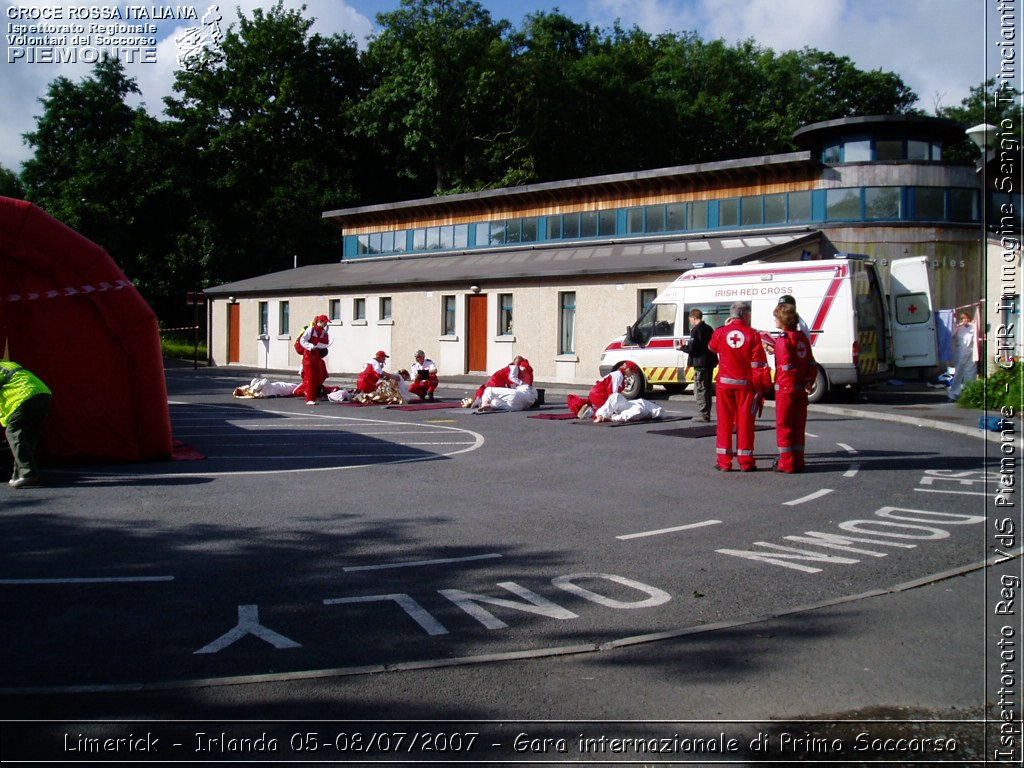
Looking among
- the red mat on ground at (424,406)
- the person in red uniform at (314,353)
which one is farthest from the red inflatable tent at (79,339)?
the person in red uniform at (314,353)

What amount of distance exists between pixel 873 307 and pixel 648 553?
15562mm

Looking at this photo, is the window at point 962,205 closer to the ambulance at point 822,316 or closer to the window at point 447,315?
the ambulance at point 822,316

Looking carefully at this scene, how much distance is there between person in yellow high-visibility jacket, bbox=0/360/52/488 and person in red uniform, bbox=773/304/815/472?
8.09 m

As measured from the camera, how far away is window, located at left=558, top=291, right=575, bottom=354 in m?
30.7

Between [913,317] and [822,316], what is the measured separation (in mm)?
3461

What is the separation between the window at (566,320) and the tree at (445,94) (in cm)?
2088

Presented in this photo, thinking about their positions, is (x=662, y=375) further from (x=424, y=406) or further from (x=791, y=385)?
(x=791, y=385)

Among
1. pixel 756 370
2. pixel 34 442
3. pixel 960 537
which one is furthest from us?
pixel 756 370

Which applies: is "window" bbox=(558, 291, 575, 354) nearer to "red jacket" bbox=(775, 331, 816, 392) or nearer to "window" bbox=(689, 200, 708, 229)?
"window" bbox=(689, 200, 708, 229)

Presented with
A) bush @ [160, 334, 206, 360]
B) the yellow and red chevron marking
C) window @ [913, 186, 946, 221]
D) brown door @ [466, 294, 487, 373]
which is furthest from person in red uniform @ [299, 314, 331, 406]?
bush @ [160, 334, 206, 360]

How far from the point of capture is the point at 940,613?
5.68 meters

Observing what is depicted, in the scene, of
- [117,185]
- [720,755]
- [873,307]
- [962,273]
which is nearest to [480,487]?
[720,755]

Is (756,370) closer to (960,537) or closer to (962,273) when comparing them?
(960,537)

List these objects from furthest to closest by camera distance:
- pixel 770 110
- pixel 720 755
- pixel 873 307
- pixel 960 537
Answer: pixel 770 110 → pixel 873 307 → pixel 960 537 → pixel 720 755
